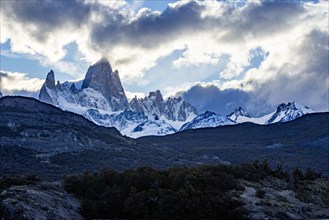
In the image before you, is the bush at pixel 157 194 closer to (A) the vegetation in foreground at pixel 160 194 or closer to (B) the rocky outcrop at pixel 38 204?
(A) the vegetation in foreground at pixel 160 194

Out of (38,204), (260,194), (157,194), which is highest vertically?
(157,194)

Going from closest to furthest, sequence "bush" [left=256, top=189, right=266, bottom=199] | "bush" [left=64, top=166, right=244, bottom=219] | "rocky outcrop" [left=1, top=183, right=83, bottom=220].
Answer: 1. "rocky outcrop" [left=1, top=183, right=83, bottom=220]
2. "bush" [left=64, top=166, right=244, bottom=219]
3. "bush" [left=256, top=189, right=266, bottom=199]

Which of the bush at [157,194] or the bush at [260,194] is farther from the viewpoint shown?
the bush at [260,194]

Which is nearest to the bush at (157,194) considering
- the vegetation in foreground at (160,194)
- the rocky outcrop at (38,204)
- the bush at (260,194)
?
the vegetation in foreground at (160,194)

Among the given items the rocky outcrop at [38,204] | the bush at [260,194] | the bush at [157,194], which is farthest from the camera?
the bush at [260,194]

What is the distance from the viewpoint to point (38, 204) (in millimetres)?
42531

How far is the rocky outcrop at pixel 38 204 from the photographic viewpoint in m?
39.4

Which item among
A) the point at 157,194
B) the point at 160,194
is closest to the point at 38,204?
the point at 160,194

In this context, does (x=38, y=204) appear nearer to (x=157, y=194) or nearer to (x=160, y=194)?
(x=160, y=194)

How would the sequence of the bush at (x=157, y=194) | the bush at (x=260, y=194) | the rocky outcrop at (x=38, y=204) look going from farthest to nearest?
the bush at (x=260, y=194) < the bush at (x=157, y=194) < the rocky outcrop at (x=38, y=204)

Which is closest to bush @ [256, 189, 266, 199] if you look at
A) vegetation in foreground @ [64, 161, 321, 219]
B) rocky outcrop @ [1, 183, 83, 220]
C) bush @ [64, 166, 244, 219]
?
vegetation in foreground @ [64, 161, 321, 219]

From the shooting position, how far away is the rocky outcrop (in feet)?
129

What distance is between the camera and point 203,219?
45.7m

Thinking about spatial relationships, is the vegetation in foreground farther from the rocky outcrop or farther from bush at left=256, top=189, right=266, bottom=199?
the rocky outcrop
